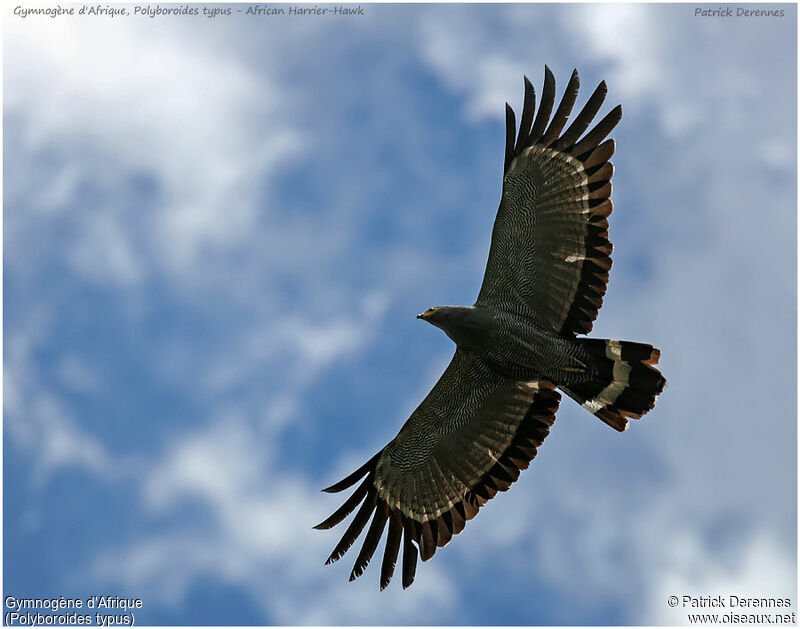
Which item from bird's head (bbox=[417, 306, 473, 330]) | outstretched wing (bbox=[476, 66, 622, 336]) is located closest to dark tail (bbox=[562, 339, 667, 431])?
outstretched wing (bbox=[476, 66, 622, 336])

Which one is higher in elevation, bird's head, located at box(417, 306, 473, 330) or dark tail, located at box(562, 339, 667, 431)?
bird's head, located at box(417, 306, 473, 330)

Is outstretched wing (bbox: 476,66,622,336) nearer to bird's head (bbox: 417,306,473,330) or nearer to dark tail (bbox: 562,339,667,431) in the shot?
dark tail (bbox: 562,339,667,431)

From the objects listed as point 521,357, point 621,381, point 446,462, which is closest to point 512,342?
point 521,357

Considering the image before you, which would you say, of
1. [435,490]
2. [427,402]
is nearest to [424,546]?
[435,490]

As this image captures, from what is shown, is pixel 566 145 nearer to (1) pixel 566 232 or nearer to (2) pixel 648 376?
(1) pixel 566 232

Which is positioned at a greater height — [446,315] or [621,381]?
[446,315]

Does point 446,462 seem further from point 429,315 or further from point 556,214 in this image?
point 556,214

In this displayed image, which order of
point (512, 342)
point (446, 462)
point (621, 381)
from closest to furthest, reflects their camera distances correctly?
point (621, 381)
point (512, 342)
point (446, 462)

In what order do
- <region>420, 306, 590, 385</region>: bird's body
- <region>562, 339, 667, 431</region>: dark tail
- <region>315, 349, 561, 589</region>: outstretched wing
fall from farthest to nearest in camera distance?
<region>315, 349, 561, 589</region>: outstretched wing
<region>420, 306, 590, 385</region>: bird's body
<region>562, 339, 667, 431</region>: dark tail
